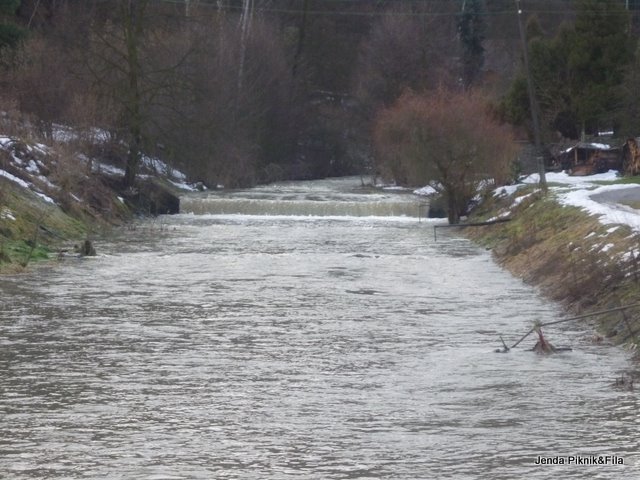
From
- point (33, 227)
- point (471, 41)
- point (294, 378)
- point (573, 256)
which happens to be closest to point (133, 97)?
point (33, 227)

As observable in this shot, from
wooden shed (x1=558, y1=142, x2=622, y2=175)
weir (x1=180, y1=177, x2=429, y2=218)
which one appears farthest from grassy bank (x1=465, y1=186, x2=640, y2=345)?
wooden shed (x1=558, y1=142, x2=622, y2=175)

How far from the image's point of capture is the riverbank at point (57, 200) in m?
30.5

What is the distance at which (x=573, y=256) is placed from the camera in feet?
80.6

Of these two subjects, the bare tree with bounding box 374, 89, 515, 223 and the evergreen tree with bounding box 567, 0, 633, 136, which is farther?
the evergreen tree with bounding box 567, 0, 633, 136

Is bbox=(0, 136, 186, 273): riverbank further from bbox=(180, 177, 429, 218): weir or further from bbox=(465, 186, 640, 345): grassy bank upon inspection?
bbox=(465, 186, 640, 345): grassy bank

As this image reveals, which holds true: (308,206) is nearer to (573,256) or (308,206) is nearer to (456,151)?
(456,151)

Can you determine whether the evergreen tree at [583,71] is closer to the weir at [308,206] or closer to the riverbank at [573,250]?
the weir at [308,206]

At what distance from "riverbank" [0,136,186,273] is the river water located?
253cm

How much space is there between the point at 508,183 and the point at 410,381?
29583mm

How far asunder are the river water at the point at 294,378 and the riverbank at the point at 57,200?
2531 mm

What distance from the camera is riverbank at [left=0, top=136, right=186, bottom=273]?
30.5 m

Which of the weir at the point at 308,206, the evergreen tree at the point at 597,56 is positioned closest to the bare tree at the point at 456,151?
the weir at the point at 308,206

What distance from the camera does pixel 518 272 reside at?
1081 inches

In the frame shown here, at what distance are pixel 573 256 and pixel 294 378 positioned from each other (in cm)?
1016
